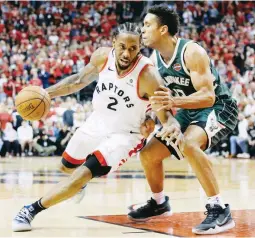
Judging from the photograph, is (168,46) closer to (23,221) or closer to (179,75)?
(179,75)

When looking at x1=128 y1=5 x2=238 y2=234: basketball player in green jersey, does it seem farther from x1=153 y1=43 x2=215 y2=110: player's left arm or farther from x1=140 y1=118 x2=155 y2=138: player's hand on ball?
x1=140 y1=118 x2=155 y2=138: player's hand on ball

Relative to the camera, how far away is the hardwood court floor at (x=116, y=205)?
4.85m

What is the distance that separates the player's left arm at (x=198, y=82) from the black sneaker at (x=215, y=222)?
0.85 m

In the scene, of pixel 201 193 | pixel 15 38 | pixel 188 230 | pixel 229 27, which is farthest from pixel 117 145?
pixel 229 27

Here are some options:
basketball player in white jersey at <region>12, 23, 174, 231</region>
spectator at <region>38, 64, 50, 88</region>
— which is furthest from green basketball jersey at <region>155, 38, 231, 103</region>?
spectator at <region>38, 64, 50, 88</region>

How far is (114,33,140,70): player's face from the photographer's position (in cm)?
501

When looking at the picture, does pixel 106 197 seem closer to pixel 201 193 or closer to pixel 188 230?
pixel 201 193

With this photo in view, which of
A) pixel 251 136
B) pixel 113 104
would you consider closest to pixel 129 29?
pixel 113 104

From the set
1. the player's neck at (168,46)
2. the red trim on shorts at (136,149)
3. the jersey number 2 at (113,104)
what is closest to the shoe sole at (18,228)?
the red trim on shorts at (136,149)

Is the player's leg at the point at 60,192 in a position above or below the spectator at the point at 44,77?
below

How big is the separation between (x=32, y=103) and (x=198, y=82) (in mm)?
1385

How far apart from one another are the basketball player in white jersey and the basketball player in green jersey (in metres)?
0.19

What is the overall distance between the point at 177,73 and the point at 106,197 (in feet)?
7.73

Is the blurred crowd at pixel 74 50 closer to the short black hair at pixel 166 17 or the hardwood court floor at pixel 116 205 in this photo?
the hardwood court floor at pixel 116 205
